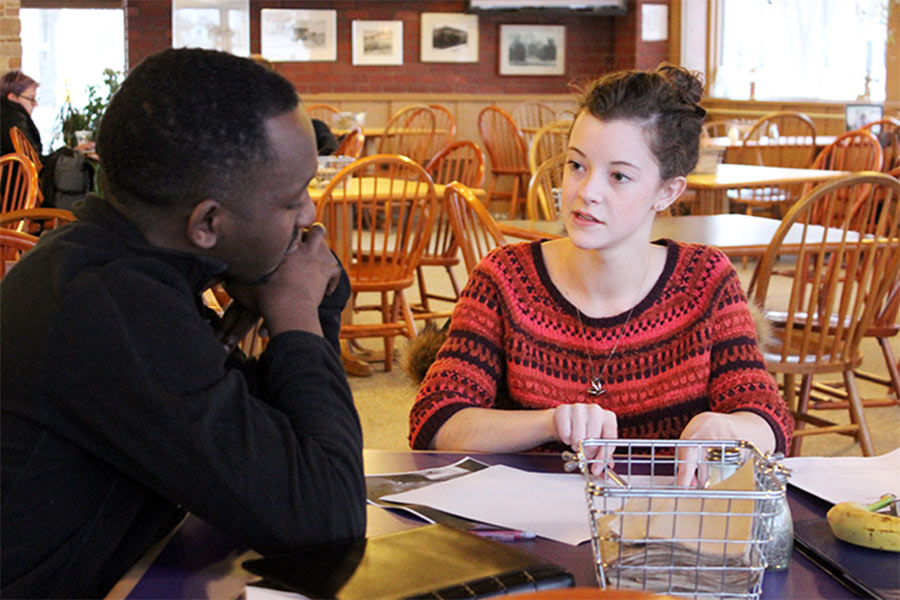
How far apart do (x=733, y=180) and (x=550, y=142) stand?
8.07ft

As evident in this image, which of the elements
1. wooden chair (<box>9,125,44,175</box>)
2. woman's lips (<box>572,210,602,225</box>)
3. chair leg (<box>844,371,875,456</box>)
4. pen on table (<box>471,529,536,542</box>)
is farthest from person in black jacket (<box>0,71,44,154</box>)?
pen on table (<box>471,529,536,542</box>)

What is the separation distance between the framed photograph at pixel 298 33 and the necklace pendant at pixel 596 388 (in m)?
8.29

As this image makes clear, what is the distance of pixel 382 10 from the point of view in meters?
9.49

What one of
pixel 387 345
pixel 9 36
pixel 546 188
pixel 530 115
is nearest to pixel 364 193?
pixel 387 345

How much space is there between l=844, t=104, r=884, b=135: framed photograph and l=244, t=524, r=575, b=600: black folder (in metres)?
6.26

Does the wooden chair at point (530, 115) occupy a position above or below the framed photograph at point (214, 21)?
below

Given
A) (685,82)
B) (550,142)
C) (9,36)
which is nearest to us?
(685,82)

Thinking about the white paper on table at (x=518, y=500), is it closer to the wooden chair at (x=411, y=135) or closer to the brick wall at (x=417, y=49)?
the wooden chair at (x=411, y=135)

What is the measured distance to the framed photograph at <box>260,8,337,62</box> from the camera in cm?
942

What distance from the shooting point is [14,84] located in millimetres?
6586

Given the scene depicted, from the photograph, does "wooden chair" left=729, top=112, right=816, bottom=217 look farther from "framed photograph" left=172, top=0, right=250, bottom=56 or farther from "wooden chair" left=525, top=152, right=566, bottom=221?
"framed photograph" left=172, top=0, right=250, bottom=56

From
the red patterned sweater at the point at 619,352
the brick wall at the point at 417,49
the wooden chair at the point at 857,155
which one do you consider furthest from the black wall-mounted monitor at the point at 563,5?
the red patterned sweater at the point at 619,352

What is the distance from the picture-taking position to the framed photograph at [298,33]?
9422 mm

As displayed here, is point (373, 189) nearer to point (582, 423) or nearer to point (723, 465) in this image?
point (582, 423)
